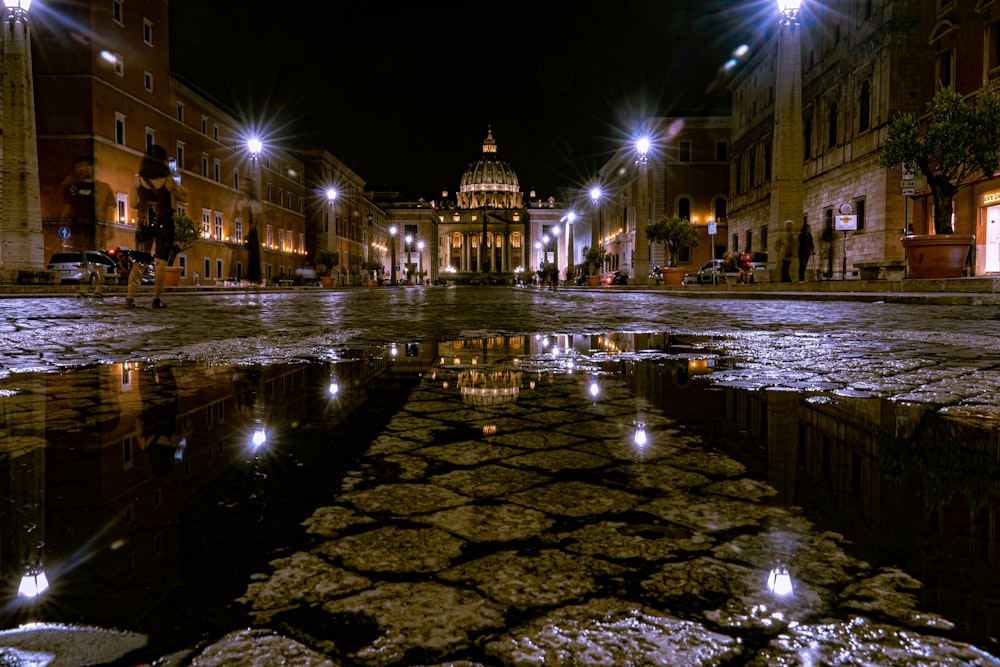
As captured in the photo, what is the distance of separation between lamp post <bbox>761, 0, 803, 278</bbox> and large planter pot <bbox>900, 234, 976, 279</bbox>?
4.79 metres

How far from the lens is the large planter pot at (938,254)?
14914 millimetres

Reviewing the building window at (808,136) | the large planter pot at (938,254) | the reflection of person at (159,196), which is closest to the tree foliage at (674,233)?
the building window at (808,136)

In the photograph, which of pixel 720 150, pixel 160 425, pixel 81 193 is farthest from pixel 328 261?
pixel 160 425

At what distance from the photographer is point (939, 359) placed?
4.80 meters

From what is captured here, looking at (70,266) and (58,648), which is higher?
(70,266)

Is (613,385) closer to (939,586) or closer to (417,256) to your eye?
(939,586)

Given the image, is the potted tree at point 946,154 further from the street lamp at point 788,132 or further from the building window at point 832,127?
the building window at point 832,127

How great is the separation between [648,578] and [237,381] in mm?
3106

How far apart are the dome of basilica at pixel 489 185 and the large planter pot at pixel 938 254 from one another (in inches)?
6725

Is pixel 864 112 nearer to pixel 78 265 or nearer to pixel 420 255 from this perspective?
pixel 78 265

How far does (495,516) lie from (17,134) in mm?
Answer: 23829

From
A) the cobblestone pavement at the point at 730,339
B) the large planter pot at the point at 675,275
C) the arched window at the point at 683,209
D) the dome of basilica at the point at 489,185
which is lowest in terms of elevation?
the cobblestone pavement at the point at 730,339

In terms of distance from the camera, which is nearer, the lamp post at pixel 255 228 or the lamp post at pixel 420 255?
the lamp post at pixel 255 228

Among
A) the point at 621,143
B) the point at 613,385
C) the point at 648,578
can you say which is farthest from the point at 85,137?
the point at 621,143
